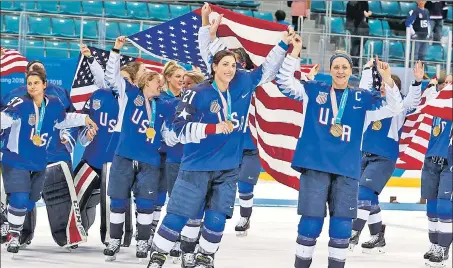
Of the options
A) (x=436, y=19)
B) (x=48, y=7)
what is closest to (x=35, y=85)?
(x=436, y=19)

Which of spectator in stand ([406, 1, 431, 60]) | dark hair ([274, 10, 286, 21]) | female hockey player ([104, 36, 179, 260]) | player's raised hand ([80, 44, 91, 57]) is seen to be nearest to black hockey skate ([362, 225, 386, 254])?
female hockey player ([104, 36, 179, 260])

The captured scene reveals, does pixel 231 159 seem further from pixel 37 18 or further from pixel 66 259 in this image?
pixel 37 18

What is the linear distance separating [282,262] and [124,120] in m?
1.55

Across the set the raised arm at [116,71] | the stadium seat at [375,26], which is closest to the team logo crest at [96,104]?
the raised arm at [116,71]

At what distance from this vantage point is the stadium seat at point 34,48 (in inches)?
559

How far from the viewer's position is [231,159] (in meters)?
6.11

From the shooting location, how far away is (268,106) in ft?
25.8

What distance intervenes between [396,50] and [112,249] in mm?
8648

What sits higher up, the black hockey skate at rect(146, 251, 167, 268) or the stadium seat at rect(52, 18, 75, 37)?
the stadium seat at rect(52, 18, 75, 37)

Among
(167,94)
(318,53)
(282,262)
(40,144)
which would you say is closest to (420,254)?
(282,262)

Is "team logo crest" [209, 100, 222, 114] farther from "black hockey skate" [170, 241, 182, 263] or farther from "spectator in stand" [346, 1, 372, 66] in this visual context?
"spectator in stand" [346, 1, 372, 66]

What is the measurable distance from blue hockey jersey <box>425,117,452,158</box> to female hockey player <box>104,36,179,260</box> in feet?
6.31

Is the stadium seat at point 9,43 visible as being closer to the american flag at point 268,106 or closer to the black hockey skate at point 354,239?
the american flag at point 268,106

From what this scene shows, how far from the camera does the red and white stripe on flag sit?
7.43 metres
